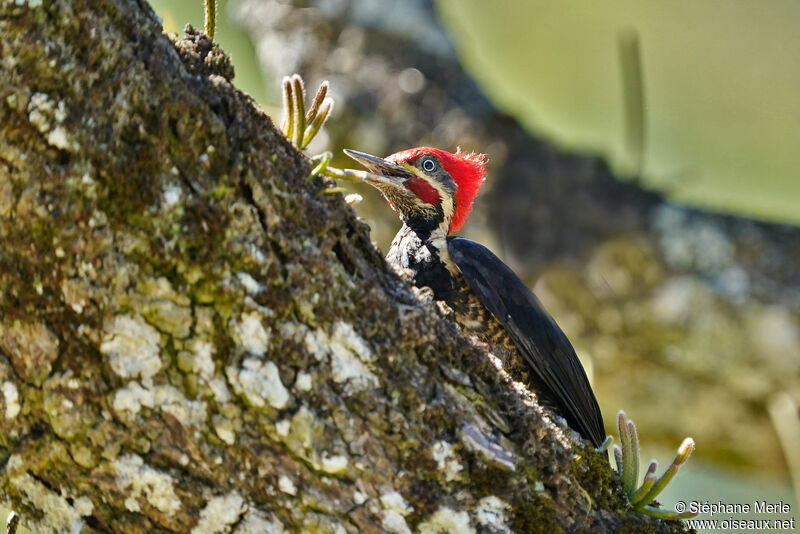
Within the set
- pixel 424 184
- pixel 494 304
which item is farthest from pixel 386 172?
pixel 494 304

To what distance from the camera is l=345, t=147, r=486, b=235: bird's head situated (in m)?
4.02

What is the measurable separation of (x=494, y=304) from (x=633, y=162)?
3315 millimetres

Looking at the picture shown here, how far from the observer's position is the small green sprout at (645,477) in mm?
2412

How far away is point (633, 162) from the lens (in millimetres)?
6309

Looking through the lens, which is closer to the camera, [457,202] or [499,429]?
[499,429]

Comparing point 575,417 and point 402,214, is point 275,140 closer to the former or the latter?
point 575,417

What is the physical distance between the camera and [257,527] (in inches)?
70.5

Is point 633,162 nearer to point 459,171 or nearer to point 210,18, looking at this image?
point 459,171

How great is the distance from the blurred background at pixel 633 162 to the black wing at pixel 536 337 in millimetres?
2515

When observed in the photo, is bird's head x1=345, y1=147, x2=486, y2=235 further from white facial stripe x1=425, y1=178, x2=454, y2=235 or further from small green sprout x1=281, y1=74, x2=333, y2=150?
small green sprout x1=281, y1=74, x2=333, y2=150

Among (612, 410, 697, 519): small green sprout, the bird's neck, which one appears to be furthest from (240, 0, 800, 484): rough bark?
(612, 410, 697, 519): small green sprout

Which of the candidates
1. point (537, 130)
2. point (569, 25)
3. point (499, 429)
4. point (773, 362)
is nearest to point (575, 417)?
point (499, 429)

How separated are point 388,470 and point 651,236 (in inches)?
179

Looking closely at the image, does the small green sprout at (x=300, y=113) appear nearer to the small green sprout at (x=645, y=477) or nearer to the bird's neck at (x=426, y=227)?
the small green sprout at (x=645, y=477)
